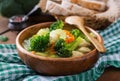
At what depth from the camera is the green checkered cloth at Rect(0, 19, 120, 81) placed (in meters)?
0.76

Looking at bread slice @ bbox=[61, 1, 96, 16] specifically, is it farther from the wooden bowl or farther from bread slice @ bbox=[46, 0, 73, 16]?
the wooden bowl

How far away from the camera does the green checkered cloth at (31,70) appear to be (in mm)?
756

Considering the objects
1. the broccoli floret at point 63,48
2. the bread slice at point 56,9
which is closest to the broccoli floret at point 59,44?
the broccoli floret at point 63,48

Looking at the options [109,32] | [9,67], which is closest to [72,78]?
[9,67]

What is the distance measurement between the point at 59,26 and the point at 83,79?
19 centimetres

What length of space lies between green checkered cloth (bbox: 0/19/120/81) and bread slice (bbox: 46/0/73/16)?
0.19m

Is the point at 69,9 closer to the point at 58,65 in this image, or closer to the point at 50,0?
the point at 50,0

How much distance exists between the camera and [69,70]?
2.41 feet

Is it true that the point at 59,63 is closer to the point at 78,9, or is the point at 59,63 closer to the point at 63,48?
the point at 63,48

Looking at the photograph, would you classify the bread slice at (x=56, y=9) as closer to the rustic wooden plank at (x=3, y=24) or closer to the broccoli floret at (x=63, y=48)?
the rustic wooden plank at (x=3, y=24)

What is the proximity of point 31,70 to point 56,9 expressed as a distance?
0.36 meters

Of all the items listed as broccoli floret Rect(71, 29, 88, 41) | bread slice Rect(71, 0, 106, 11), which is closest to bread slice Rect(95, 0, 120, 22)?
bread slice Rect(71, 0, 106, 11)

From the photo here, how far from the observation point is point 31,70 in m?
0.80

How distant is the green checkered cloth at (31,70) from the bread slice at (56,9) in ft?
0.63
